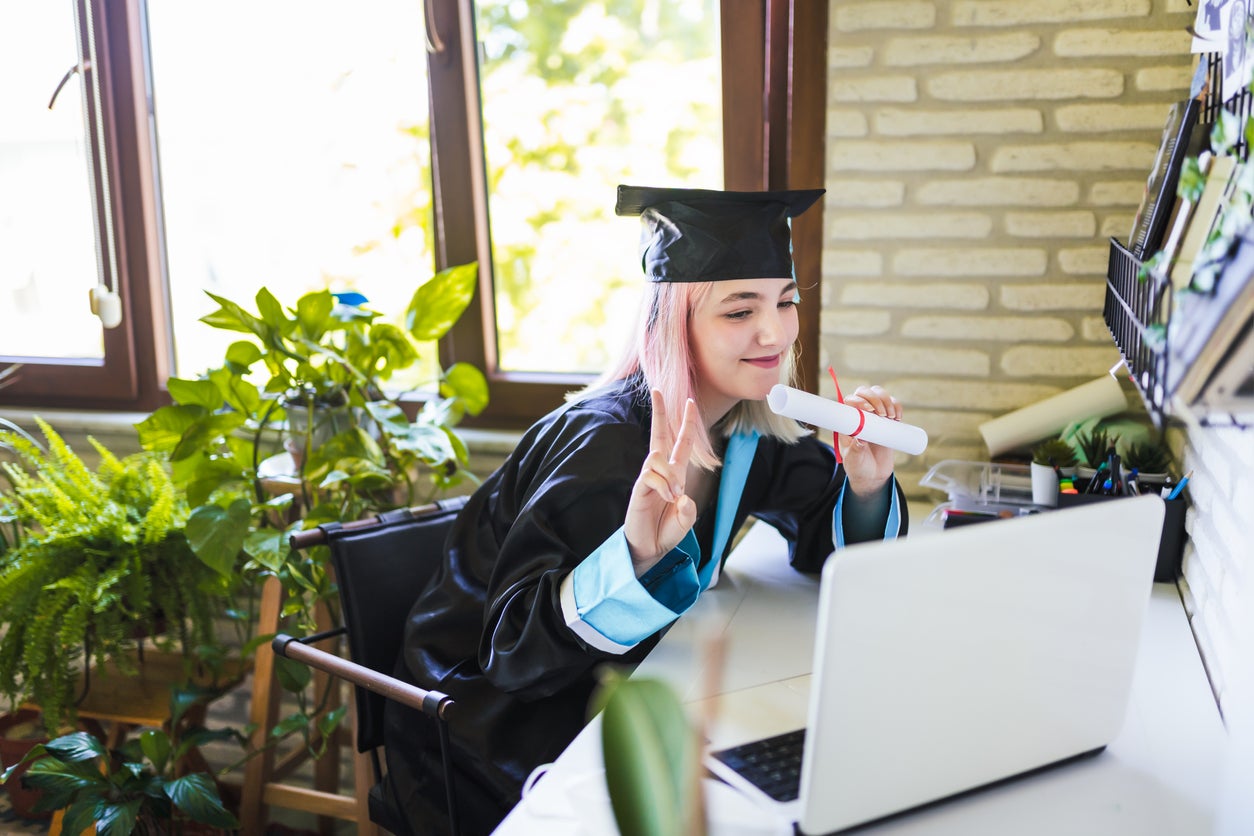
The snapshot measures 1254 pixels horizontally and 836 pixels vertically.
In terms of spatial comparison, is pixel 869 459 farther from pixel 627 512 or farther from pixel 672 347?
pixel 627 512

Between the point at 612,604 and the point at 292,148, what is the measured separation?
6.05 feet

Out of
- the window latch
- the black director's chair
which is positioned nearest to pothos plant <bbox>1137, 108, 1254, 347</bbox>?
the black director's chair

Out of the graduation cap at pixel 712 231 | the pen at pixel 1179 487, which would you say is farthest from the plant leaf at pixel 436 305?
the pen at pixel 1179 487

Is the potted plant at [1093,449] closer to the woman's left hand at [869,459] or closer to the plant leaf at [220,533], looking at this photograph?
the woman's left hand at [869,459]

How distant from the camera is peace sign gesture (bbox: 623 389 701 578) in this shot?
120cm

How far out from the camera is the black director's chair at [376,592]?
61.7 inches

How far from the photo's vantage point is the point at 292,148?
262cm

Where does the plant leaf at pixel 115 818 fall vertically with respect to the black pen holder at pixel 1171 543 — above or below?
below

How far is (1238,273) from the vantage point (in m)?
0.75

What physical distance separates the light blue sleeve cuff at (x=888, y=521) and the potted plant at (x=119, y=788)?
120cm

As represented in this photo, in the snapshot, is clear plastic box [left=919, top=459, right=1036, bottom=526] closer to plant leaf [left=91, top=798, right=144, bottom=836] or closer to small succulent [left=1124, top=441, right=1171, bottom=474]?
small succulent [left=1124, top=441, right=1171, bottom=474]

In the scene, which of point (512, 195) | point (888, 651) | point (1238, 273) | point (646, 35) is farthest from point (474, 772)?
point (646, 35)

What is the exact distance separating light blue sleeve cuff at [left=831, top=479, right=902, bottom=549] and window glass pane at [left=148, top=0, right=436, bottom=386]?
1326 mm

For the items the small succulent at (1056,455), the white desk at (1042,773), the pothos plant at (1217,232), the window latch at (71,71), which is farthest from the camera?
the window latch at (71,71)
